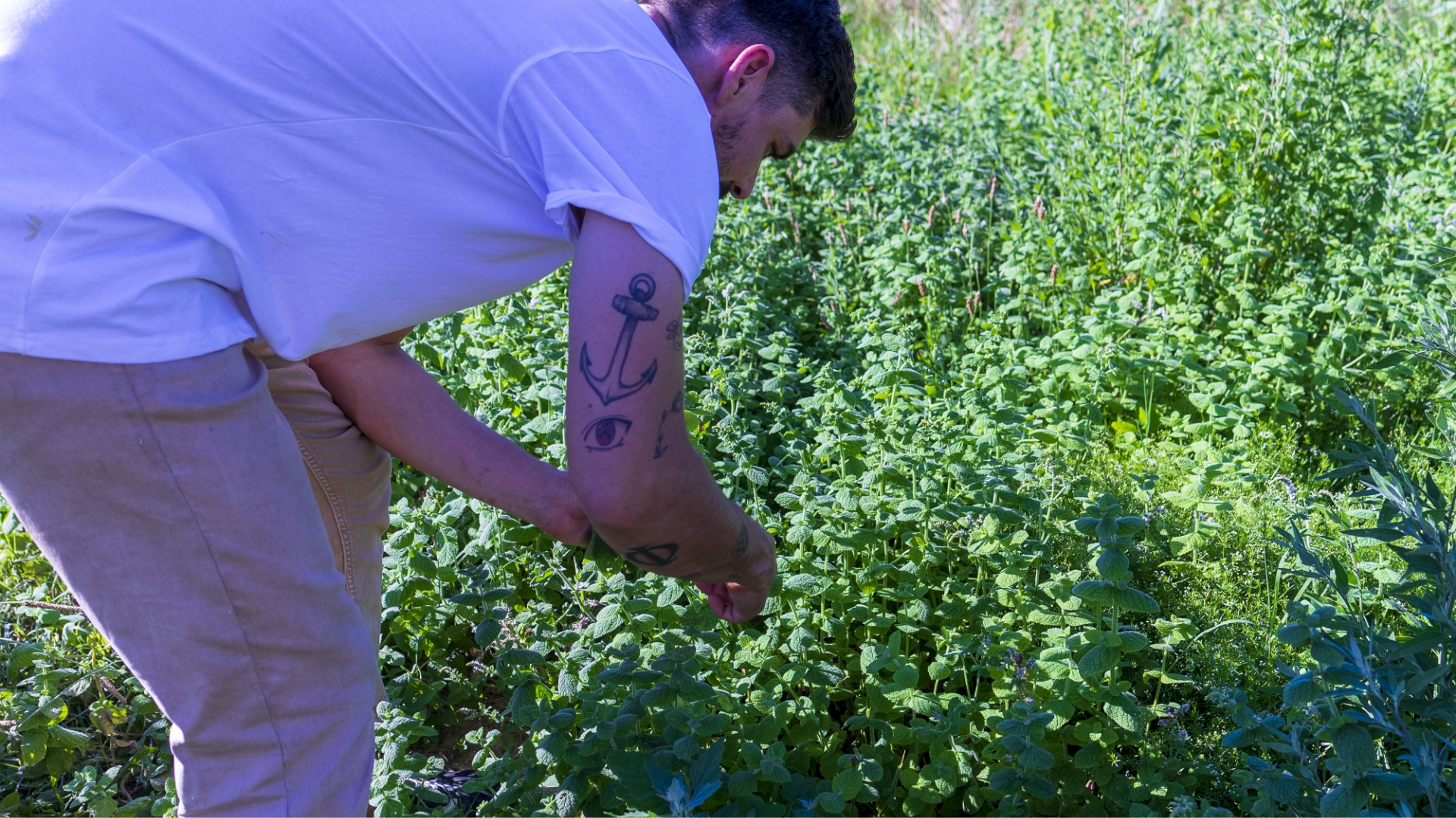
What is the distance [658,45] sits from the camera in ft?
4.88

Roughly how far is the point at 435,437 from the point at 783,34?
0.98 metres

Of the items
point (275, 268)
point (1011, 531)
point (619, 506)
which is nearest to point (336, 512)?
point (275, 268)

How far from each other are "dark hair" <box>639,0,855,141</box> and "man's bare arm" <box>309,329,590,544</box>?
80cm

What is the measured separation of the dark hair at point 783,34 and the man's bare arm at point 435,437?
799 mm

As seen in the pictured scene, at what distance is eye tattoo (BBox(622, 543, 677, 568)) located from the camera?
158 cm

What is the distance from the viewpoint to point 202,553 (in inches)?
57.6

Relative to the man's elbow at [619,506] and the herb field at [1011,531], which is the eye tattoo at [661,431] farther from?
the herb field at [1011,531]

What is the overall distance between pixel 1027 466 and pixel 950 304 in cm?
140

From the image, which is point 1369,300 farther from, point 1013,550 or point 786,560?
point 786,560

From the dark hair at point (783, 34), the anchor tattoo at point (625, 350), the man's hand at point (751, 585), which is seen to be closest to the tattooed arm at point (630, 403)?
the anchor tattoo at point (625, 350)

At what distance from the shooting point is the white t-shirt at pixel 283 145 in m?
1.36

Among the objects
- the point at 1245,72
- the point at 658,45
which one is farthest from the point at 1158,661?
the point at 1245,72

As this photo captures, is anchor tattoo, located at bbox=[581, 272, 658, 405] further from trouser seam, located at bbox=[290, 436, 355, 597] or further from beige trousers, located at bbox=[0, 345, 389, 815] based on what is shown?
trouser seam, located at bbox=[290, 436, 355, 597]

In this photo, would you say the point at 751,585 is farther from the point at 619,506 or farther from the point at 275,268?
the point at 275,268
